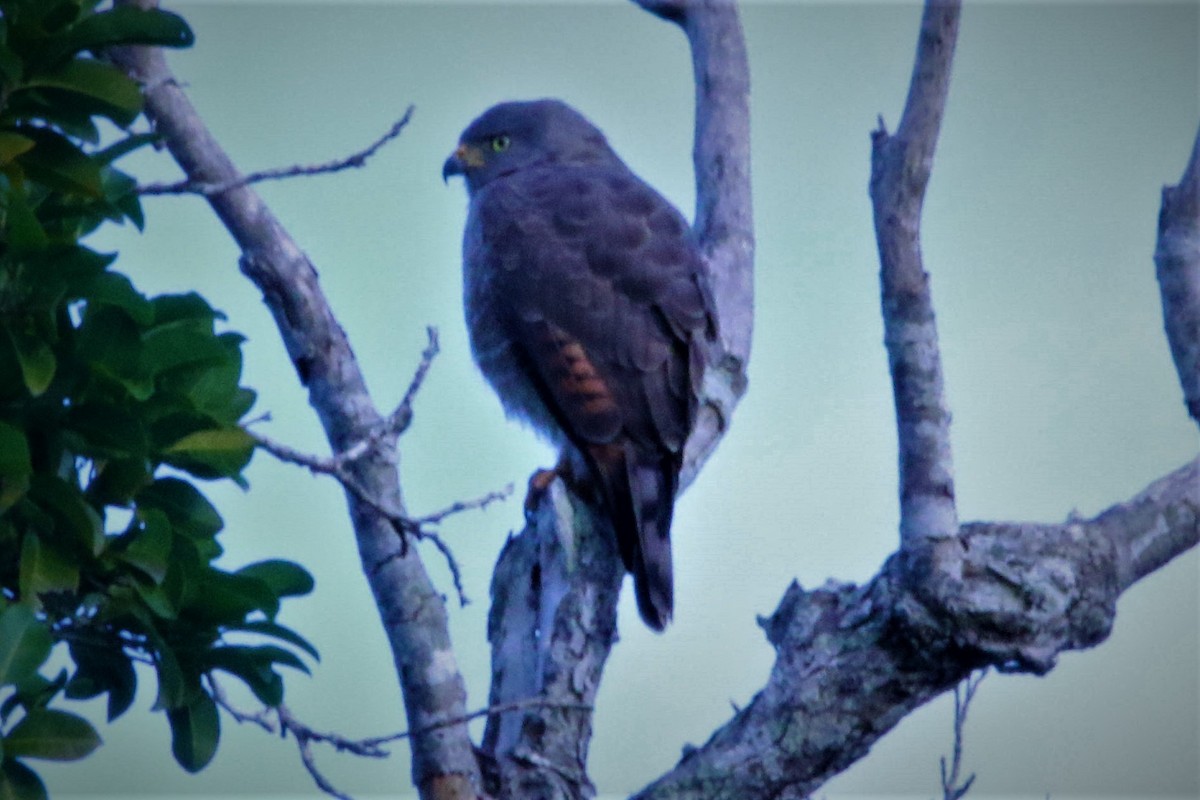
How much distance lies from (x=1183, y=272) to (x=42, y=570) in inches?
111

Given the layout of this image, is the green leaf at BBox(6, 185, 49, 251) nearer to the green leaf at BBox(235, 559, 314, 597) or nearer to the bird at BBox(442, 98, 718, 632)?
the green leaf at BBox(235, 559, 314, 597)

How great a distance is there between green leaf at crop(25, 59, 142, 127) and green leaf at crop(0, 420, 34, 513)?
21.2 inches


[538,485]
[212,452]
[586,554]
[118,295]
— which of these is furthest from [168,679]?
[538,485]

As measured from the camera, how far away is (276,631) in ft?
7.96

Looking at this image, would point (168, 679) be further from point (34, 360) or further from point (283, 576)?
point (34, 360)

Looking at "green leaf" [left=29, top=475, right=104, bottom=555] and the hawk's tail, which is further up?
the hawk's tail

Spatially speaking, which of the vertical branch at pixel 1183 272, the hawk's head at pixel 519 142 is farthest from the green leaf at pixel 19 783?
the hawk's head at pixel 519 142

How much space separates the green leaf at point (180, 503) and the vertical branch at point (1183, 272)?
2453mm

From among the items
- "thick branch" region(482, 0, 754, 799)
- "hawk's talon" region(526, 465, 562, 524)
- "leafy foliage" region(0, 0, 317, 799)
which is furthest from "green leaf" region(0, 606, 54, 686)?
"hawk's talon" region(526, 465, 562, 524)

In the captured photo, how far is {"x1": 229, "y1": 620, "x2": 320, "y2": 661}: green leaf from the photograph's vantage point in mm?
2389

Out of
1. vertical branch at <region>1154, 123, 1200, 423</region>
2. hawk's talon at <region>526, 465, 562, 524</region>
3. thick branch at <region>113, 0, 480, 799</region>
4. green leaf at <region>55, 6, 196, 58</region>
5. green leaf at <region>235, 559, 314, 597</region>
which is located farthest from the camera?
hawk's talon at <region>526, 465, 562, 524</region>

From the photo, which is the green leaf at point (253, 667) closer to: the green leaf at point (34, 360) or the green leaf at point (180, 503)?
the green leaf at point (180, 503)

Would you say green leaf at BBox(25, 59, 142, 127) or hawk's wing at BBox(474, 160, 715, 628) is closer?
green leaf at BBox(25, 59, 142, 127)

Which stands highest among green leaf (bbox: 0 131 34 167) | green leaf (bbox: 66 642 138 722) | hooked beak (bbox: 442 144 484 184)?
hooked beak (bbox: 442 144 484 184)
